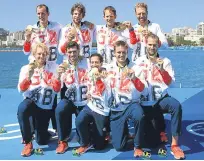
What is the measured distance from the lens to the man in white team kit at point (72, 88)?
4179 millimetres

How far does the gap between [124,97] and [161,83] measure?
50cm

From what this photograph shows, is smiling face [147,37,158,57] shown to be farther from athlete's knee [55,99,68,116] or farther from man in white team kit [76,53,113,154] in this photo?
athlete's knee [55,99,68,116]

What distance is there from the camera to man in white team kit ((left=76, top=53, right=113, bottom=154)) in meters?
4.05

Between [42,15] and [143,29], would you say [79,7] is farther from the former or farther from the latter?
[143,29]

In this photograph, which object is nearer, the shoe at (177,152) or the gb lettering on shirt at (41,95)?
the shoe at (177,152)

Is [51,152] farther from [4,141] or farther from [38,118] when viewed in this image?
[4,141]

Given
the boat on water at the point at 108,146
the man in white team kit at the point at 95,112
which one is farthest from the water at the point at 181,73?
the man in white team kit at the point at 95,112

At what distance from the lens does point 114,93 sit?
411cm

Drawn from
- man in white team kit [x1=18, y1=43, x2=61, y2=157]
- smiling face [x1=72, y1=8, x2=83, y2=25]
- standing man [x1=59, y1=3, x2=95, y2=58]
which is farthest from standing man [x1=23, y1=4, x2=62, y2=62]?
man in white team kit [x1=18, y1=43, x2=61, y2=157]

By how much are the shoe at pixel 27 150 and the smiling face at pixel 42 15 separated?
5.81 ft

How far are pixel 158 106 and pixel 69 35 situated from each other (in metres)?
1.55

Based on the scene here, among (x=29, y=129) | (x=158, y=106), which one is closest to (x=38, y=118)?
(x=29, y=129)

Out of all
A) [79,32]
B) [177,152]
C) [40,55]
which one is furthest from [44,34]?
[177,152]

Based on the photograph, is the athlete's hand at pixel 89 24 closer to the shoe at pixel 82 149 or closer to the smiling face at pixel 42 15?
the smiling face at pixel 42 15
